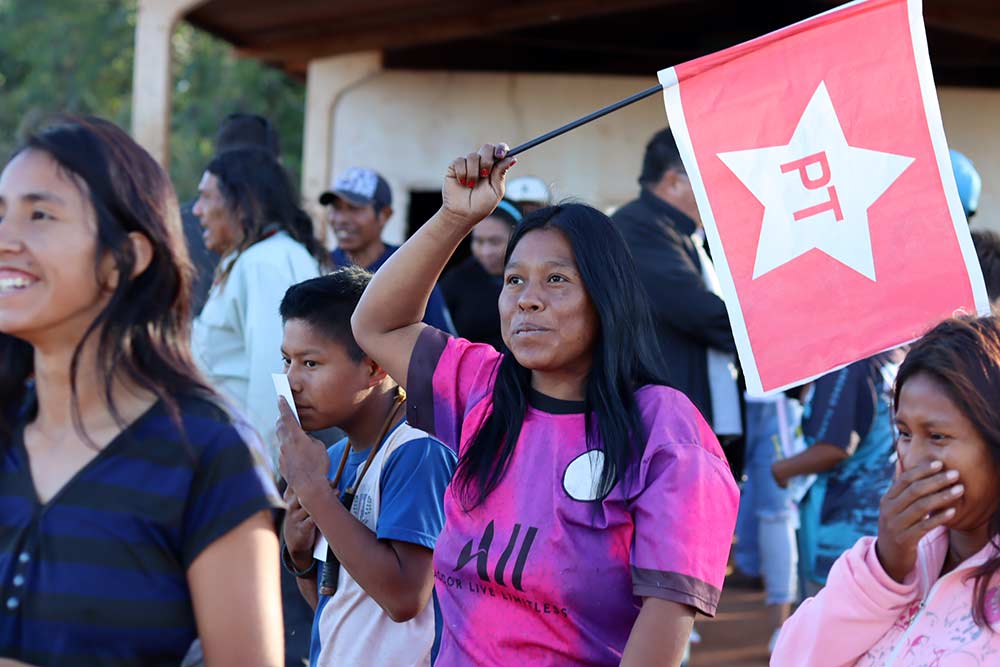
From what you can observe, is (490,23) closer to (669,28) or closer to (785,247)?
(669,28)

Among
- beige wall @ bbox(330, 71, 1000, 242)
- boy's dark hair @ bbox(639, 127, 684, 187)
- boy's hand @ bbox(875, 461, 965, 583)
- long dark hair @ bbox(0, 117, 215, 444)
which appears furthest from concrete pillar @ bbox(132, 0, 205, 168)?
boy's hand @ bbox(875, 461, 965, 583)

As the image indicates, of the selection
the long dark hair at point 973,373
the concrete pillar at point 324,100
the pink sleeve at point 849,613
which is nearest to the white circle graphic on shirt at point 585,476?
the pink sleeve at point 849,613

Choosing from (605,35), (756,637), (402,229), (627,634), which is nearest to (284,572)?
(627,634)

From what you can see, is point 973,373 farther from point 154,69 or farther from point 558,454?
point 154,69

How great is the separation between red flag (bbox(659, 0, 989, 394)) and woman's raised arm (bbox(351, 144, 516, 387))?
23.4 inches

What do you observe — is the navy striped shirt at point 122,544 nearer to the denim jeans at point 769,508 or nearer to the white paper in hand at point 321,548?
the white paper in hand at point 321,548

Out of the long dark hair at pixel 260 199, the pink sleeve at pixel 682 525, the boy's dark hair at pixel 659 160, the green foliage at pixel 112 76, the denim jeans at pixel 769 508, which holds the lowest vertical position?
the denim jeans at pixel 769 508

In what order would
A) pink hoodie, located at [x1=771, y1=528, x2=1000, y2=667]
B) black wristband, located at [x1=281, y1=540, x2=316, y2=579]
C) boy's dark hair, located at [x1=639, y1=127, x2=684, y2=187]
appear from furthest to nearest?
boy's dark hair, located at [x1=639, y1=127, x2=684, y2=187], black wristband, located at [x1=281, y1=540, x2=316, y2=579], pink hoodie, located at [x1=771, y1=528, x2=1000, y2=667]

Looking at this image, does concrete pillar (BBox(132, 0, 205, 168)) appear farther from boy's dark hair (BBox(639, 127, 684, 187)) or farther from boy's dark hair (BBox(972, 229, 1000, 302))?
boy's dark hair (BBox(972, 229, 1000, 302))

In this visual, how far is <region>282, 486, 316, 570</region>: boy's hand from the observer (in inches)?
125

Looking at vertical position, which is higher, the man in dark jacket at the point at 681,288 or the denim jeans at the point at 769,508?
the man in dark jacket at the point at 681,288

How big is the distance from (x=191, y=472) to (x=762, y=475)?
587 centimetres

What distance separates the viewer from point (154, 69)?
29.6ft

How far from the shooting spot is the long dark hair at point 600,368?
103 inches
